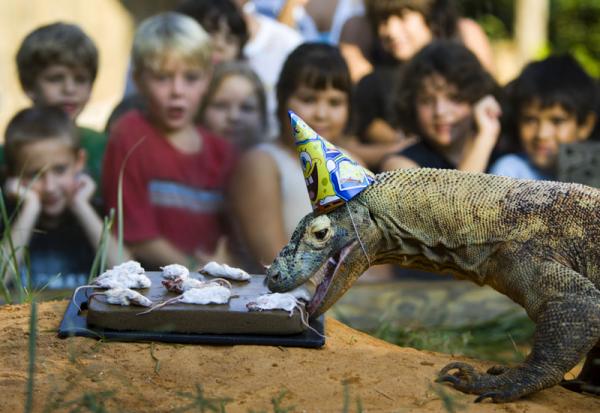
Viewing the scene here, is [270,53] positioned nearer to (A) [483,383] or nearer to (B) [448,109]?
(B) [448,109]

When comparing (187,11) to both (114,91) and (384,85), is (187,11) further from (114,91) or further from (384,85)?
(384,85)

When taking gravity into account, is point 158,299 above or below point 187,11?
below

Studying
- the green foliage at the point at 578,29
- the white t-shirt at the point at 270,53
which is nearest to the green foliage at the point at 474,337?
the white t-shirt at the point at 270,53

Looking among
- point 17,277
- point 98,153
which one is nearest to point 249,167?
point 98,153

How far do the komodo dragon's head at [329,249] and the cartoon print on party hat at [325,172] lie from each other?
6 centimetres

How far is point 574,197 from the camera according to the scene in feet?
13.5

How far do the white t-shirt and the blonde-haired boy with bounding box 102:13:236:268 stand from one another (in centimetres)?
36

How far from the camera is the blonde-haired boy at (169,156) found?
24.8 feet

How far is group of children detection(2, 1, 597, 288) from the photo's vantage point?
7.52m

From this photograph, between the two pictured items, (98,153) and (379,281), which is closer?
(98,153)

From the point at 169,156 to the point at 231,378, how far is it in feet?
13.5

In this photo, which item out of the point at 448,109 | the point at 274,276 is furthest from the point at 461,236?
the point at 448,109

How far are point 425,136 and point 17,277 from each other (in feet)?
14.2

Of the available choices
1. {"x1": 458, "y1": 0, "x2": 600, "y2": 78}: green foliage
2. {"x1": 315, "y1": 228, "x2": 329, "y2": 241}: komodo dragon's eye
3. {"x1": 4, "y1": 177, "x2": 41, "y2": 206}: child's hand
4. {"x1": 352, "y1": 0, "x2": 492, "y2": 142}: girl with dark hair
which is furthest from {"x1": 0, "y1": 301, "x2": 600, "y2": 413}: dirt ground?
{"x1": 458, "y1": 0, "x2": 600, "y2": 78}: green foliage
